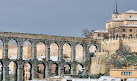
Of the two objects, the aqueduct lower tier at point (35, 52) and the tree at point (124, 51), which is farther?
the tree at point (124, 51)

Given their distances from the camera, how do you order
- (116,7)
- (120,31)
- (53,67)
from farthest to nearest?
(116,7)
(120,31)
(53,67)

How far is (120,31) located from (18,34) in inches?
1687

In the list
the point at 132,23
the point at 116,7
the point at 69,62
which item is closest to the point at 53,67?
the point at 69,62

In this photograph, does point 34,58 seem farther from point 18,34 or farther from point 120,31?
point 120,31

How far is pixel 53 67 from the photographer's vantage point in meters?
152

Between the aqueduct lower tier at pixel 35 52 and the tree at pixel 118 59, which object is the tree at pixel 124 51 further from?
the aqueduct lower tier at pixel 35 52

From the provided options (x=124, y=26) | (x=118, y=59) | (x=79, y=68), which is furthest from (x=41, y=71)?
(x=124, y=26)

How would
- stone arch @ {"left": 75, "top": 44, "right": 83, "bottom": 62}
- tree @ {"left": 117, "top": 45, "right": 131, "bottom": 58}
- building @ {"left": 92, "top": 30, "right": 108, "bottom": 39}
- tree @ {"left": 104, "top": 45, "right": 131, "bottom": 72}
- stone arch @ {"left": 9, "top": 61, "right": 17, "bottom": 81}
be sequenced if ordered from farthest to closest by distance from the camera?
building @ {"left": 92, "top": 30, "right": 108, "bottom": 39}
stone arch @ {"left": 75, "top": 44, "right": 83, "bottom": 62}
stone arch @ {"left": 9, "top": 61, "right": 17, "bottom": 81}
tree @ {"left": 117, "top": 45, "right": 131, "bottom": 58}
tree @ {"left": 104, "top": 45, "right": 131, "bottom": 72}

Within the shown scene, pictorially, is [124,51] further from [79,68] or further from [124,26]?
[124,26]

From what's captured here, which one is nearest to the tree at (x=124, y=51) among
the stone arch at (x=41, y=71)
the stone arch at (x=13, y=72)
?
the stone arch at (x=41, y=71)

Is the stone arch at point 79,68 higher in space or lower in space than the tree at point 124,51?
lower

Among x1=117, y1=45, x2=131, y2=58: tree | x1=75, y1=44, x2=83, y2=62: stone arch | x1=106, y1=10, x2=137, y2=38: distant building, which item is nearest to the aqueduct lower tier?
x1=75, y1=44, x2=83, y2=62: stone arch

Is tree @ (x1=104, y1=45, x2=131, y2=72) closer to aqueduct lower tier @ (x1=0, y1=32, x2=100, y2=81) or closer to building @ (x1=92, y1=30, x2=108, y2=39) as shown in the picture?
aqueduct lower tier @ (x1=0, y1=32, x2=100, y2=81)

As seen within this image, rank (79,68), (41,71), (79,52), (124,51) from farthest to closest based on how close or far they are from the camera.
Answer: (79,52)
(79,68)
(41,71)
(124,51)
